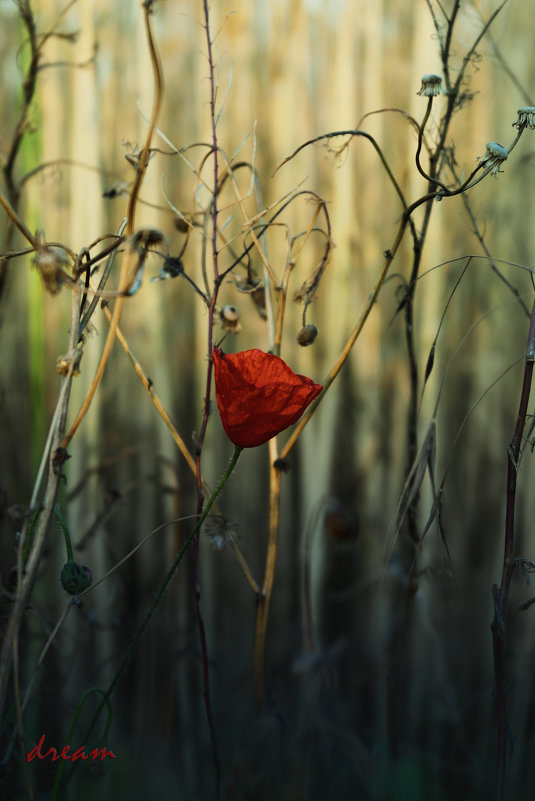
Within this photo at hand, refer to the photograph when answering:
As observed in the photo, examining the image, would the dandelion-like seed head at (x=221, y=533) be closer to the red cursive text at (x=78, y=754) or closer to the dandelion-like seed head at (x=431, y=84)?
the red cursive text at (x=78, y=754)

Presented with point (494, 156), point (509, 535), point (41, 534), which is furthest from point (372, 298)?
point (41, 534)

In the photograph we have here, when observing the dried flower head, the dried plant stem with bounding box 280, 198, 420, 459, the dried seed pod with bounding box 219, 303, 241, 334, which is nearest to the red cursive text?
the dried plant stem with bounding box 280, 198, 420, 459

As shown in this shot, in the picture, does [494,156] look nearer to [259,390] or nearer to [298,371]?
[259,390]

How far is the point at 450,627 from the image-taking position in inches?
46.0

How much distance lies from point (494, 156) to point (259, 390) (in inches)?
12.7

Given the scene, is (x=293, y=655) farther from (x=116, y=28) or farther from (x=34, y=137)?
(x=116, y=28)

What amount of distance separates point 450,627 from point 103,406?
2.46ft

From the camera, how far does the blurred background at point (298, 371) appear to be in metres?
1.06

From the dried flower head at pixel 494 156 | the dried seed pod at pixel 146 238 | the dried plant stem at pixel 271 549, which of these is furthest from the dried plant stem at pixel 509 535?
the dried seed pod at pixel 146 238

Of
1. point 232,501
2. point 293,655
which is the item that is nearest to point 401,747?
point 293,655

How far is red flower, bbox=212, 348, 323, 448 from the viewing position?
0.63 metres

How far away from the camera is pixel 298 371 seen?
1121 millimetres

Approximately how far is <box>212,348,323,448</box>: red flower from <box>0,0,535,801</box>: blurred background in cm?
44

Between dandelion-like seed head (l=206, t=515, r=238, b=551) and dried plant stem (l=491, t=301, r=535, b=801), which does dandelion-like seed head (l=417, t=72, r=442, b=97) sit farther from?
dandelion-like seed head (l=206, t=515, r=238, b=551)
